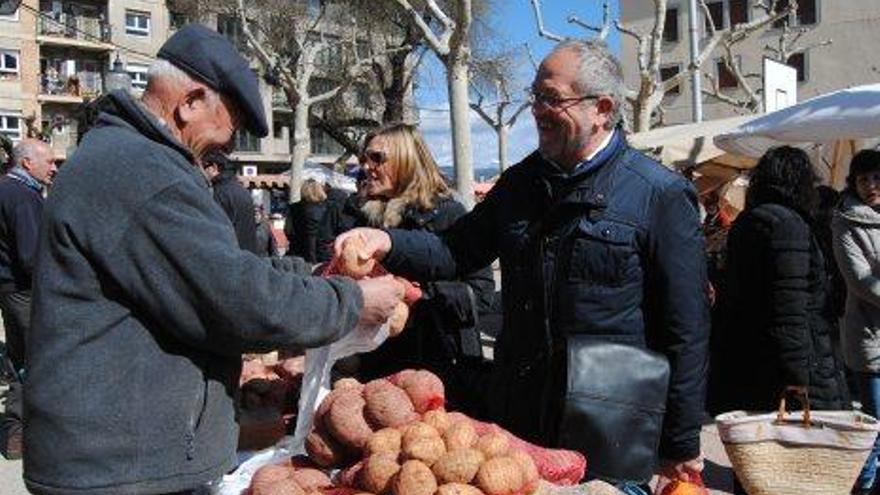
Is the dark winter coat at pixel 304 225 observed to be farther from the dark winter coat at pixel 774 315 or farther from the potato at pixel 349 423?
the potato at pixel 349 423

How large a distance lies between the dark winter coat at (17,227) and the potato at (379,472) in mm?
4190

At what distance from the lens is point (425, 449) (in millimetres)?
2262

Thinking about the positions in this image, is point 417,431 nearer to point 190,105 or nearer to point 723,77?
point 190,105

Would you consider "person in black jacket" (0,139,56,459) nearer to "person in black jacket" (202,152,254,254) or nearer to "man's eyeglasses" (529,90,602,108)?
"person in black jacket" (202,152,254,254)

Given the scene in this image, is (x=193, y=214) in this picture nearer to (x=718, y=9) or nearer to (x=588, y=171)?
(x=588, y=171)

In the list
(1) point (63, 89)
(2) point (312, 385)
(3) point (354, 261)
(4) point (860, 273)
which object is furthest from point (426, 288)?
(1) point (63, 89)

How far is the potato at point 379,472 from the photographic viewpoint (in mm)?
2248

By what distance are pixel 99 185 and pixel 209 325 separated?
0.37 m

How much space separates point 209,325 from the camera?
1.98 meters

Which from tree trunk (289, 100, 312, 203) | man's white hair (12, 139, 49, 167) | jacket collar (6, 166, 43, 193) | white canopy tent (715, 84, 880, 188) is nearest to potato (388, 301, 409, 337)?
jacket collar (6, 166, 43, 193)

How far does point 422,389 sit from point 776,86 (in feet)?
28.1

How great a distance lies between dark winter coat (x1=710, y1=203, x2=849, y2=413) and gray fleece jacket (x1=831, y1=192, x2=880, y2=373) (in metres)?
0.55

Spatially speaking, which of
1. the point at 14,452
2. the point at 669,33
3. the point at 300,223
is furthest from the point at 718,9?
the point at 14,452

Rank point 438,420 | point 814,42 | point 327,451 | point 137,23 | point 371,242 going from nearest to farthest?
point 438,420, point 327,451, point 371,242, point 814,42, point 137,23
